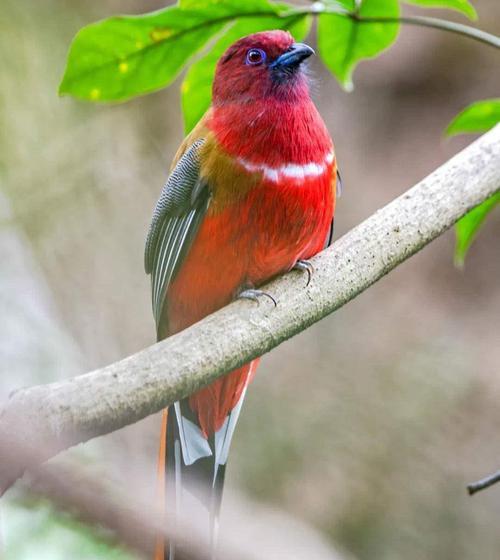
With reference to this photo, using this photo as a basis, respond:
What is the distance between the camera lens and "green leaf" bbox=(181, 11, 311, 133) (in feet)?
6.05

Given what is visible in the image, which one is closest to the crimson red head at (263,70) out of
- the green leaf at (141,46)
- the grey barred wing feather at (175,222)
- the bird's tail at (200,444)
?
the grey barred wing feather at (175,222)

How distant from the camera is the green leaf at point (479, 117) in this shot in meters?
1.84

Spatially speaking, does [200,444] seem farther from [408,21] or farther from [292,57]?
[408,21]

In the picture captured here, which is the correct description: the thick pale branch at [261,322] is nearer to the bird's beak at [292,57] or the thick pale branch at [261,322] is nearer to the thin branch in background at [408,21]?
the thin branch in background at [408,21]

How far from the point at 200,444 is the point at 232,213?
1.95ft

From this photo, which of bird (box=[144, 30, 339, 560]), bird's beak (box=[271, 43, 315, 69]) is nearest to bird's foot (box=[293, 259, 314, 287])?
bird (box=[144, 30, 339, 560])

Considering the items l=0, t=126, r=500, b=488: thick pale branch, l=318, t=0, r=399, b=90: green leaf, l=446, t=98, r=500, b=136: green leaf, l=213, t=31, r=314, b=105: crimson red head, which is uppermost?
l=213, t=31, r=314, b=105: crimson red head

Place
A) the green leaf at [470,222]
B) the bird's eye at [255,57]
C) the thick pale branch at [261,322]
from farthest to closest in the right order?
the bird's eye at [255,57] < the green leaf at [470,222] < the thick pale branch at [261,322]

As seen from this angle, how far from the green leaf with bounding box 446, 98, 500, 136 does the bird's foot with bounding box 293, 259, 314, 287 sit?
0.43 meters

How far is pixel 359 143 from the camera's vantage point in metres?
4.34

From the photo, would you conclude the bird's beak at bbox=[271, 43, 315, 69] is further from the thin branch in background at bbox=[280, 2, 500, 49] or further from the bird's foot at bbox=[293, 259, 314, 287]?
the bird's foot at bbox=[293, 259, 314, 287]

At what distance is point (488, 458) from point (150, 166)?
7.05 ft

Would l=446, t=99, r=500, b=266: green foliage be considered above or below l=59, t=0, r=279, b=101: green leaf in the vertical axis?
below

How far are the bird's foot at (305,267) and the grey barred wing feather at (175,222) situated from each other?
9.9 inches
